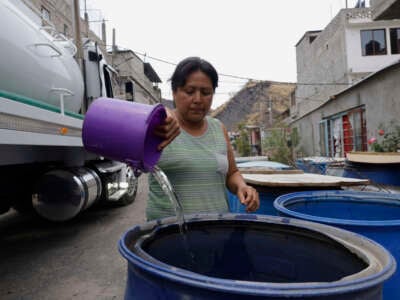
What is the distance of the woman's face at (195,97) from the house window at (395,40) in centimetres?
1708

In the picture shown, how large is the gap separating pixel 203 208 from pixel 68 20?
14.6 m

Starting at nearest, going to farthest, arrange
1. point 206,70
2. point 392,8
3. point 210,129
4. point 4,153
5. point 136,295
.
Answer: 1. point 136,295
2. point 206,70
3. point 210,129
4. point 4,153
5. point 392,8

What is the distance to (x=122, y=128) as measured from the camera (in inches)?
42.9

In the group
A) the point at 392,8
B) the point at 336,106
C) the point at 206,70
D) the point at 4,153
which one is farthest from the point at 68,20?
the point at 206,70

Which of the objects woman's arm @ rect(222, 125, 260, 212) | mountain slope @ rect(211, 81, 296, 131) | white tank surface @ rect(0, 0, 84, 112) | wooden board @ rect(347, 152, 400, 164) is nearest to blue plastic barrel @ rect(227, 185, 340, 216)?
woman's arm @ rect(222, 125, 260, 212)

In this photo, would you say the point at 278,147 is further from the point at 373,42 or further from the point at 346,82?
the point at 373,42

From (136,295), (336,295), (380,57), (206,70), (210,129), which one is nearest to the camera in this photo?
(336,295)

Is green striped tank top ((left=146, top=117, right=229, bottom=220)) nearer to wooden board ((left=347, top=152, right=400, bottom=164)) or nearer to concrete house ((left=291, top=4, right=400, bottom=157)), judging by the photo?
wooden board ((left=347, top=152, right=400, bottom=164))

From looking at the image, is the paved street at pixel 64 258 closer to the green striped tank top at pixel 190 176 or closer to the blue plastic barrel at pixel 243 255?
the green striped tank top at pixel 190 176

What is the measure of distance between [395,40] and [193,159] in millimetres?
17461

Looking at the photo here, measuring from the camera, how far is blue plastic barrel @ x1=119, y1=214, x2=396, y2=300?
2.18ft

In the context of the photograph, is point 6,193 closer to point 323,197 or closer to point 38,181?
point 38,181

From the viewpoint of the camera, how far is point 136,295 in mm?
771

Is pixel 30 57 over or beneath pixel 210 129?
over
